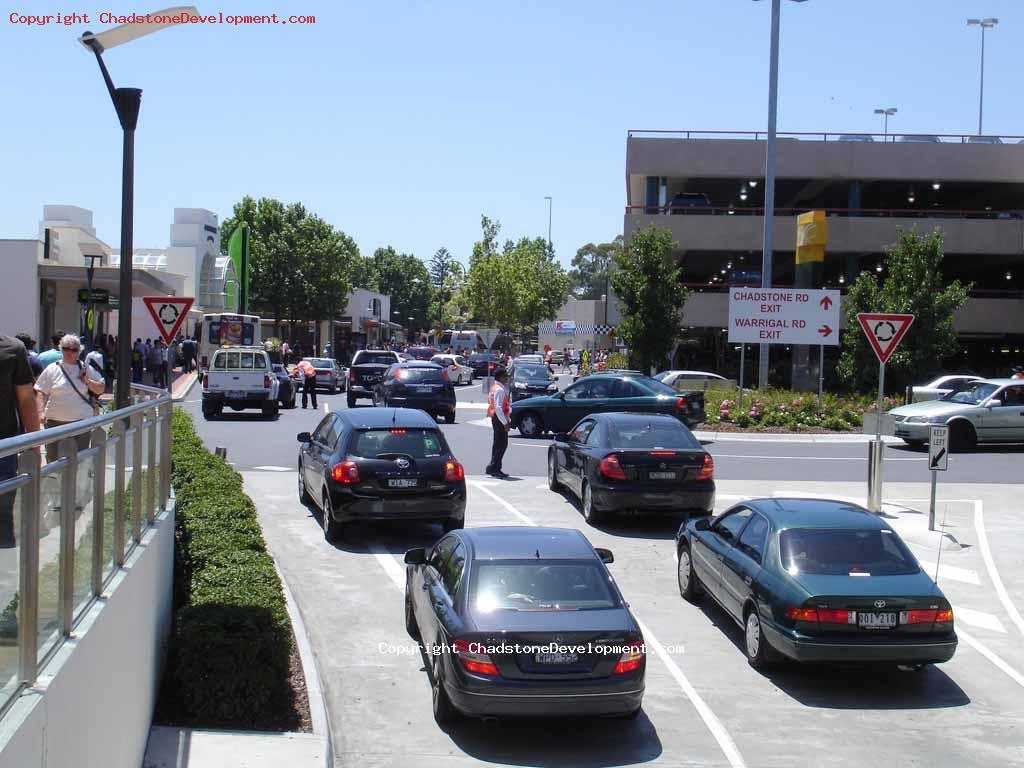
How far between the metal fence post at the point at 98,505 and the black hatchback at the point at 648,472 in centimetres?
909

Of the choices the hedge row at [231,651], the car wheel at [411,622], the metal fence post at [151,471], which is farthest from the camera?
the car wheel at [411,622]

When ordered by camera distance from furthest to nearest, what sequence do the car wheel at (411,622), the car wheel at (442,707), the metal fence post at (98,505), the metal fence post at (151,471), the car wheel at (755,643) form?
the car wheel at (411,622)
the car wheel at (755,643)
the metal fence post at (151,471)
the car wheel at (442,707)
the metal fence post at (98,505)

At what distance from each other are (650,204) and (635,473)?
31.8 m

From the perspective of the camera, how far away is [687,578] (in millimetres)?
11102

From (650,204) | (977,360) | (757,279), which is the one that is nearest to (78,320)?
(650,204)

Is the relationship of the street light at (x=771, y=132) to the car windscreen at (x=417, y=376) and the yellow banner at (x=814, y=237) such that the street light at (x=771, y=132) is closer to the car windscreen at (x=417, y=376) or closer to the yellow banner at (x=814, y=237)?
the yellow banner at (x=814, y=237)

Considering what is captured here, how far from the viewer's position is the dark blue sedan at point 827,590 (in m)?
8.23

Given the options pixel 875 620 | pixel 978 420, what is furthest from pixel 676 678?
pixel 978 420

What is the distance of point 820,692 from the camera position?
8.61m

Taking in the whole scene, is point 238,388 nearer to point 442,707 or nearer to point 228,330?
point 228,330

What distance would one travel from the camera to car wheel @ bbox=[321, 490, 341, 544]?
1278cm

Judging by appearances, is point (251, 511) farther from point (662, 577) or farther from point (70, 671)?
point (70, 671)

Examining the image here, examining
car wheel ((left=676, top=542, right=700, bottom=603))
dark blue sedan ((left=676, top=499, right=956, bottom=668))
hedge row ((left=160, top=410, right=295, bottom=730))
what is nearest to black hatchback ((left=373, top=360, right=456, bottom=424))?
car wheel ((left=676, top=542, right=700, bottom=603))

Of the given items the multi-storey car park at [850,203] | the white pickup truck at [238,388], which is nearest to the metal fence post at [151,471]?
the white pickup truck at [238,388]
